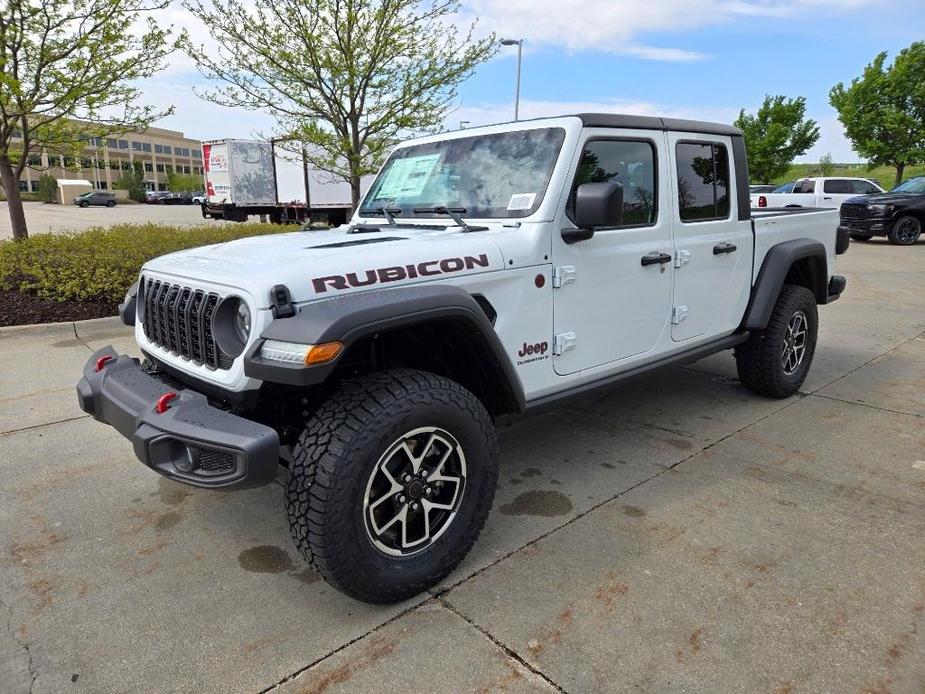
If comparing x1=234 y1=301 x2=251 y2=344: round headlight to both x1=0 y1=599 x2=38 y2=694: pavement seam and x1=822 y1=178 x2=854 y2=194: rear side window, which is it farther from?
x1=822 y1=178 x2=854 y2=194: rear side window

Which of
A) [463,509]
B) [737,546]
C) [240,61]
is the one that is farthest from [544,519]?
[240,61]

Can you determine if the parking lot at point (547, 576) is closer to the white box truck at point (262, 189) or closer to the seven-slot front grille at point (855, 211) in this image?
the seven-slot front grille at point (855, 211)

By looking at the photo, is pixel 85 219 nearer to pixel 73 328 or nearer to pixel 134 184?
pixel 73 328

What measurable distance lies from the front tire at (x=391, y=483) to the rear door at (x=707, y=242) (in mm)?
1818

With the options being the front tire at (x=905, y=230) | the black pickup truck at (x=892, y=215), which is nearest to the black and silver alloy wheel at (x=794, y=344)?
the black pickup truck at (x=892, y=215)

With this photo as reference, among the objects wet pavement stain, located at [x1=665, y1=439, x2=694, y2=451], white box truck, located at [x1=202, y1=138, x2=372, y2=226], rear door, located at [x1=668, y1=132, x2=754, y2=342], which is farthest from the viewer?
white box truck, located at [x1=202, y1=138, x2=372, y2=226]

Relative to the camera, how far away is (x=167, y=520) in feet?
10.3

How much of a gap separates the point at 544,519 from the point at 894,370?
13.9 feet

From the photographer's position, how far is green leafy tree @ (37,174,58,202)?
5625 cm

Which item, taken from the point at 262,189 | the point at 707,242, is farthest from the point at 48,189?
the point at 707,242

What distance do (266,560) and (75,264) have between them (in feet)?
19.3

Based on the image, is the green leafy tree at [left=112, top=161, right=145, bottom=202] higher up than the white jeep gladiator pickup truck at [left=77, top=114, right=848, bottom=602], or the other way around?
the green leafy tree at [left=112, top=161, right=145, bottom=202]

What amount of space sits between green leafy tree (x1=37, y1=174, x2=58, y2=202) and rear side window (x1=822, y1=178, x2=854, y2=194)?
59309 mm

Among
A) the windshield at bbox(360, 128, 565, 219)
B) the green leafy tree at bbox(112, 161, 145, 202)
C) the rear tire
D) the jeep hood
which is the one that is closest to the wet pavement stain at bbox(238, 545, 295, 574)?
the jeep hood
